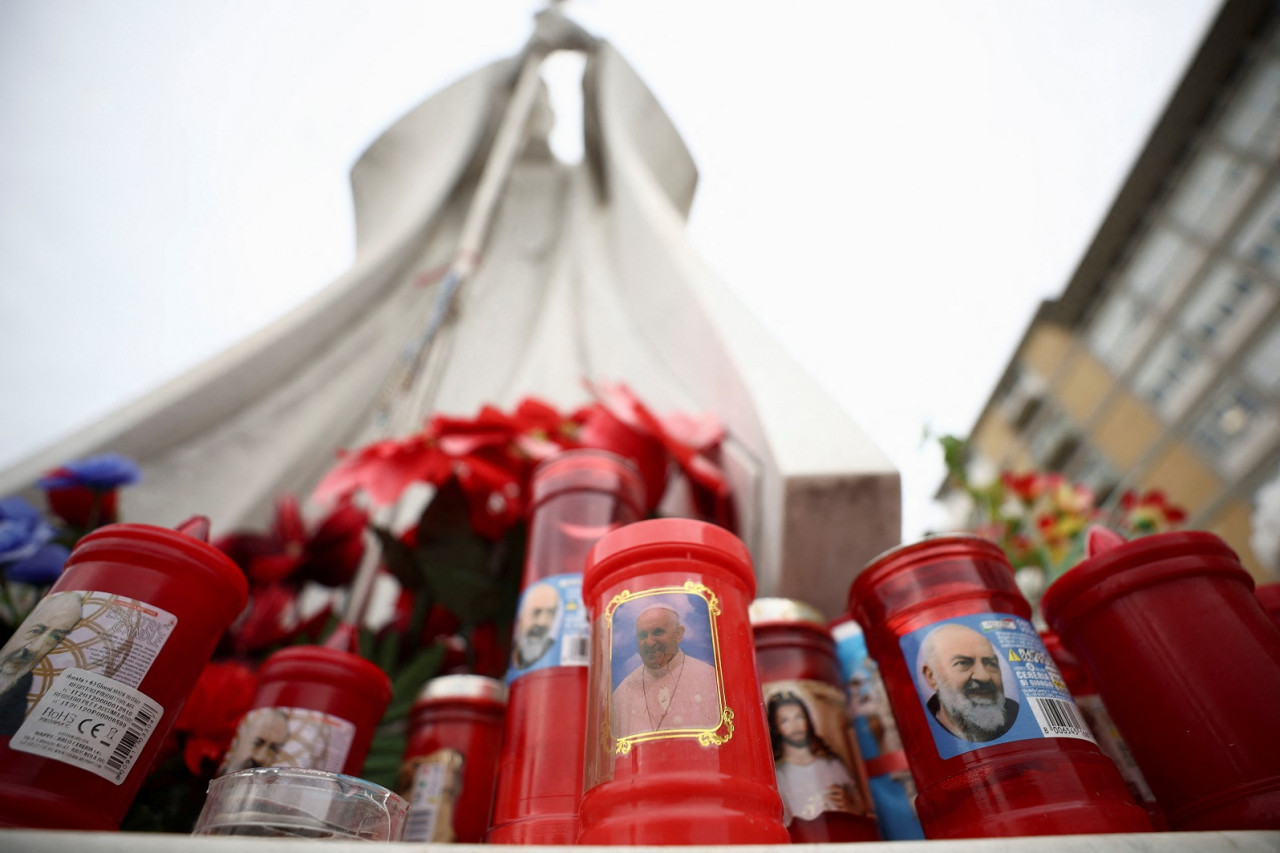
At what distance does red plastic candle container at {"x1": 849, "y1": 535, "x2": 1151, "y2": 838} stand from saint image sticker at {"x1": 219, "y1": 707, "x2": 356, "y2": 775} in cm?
33

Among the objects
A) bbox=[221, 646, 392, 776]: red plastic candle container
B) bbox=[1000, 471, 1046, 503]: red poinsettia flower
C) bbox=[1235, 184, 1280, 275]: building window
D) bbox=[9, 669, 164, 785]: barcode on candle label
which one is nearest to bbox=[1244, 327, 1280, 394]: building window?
bbox=[1235, 184, 1280, 275]: building window

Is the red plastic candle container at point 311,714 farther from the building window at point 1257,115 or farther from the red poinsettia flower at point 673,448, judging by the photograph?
the building window at point 1257,115

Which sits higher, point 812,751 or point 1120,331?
point 1120,331

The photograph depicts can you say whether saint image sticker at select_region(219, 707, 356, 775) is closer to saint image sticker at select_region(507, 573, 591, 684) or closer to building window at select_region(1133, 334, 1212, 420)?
saint image sticker at select_region(507, 573, 591, 684)

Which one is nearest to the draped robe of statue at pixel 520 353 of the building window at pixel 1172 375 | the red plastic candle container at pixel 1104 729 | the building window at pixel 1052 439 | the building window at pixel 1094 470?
the red plastic candle container at pixel 1104 729

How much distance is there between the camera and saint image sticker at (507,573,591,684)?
0.41 metres

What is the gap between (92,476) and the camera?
1.81ft

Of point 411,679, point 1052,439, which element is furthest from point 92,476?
point 1052,439

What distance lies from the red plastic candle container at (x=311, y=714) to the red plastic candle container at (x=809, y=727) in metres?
0.25

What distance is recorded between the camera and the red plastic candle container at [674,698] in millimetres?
279

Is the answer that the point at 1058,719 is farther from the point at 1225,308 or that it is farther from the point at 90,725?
the point at 1225,308

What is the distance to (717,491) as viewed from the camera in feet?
2.03

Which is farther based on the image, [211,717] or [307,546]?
[307,546]

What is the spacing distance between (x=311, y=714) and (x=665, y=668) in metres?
0.24
